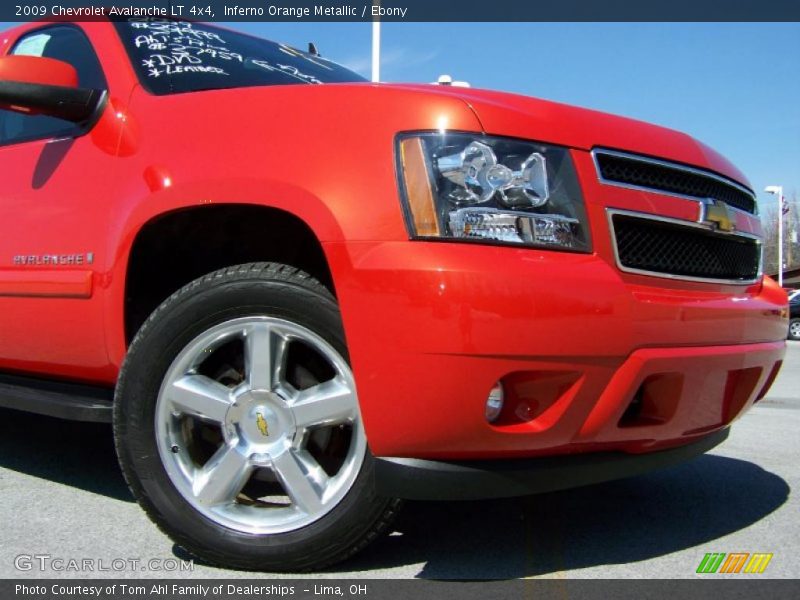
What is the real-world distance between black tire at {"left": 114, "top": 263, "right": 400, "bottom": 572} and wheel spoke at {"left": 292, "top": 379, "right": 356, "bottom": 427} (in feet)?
0.39

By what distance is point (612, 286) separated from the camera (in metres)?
2.07

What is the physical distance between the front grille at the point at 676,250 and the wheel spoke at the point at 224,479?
125 centimetres

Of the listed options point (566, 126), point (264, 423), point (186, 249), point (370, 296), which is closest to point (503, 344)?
point (370, 296)

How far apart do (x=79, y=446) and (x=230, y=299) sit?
2.16 m

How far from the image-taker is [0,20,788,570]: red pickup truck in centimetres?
202

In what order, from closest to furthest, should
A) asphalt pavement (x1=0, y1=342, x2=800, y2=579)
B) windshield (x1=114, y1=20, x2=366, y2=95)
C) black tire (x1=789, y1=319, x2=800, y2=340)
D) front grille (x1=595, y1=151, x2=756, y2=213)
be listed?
front grille (x1=595, y1=151, x2=756, y2=213) → asphalt pavement (x1=0, y1=342, x2=800, y2=579) → windshield (x1=114, y1=20, x2=366, y2=95) → black tire (x1=789, y1=319, x2=800, y2=340)

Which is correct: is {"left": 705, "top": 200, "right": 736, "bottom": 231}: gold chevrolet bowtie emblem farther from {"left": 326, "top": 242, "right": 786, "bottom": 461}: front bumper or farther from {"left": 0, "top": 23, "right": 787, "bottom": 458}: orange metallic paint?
{"left": 326, "top": 242, "right": 786, "bottom": 461}: front bumper

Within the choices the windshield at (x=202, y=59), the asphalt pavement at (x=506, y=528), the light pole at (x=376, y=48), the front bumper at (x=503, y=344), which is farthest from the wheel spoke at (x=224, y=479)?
the light pole at (x=376, y=48)

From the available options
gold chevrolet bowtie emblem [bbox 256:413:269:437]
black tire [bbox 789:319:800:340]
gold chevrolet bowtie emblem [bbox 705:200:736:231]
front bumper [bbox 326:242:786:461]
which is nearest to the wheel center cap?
gold chevrolet bowtie emblem [bbox 256:413:269:437]

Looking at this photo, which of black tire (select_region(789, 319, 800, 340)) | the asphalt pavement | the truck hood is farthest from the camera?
black tire (select_region(789, 319, 800, 340))

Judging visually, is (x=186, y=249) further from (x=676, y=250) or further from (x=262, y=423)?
(x=676, y=250)

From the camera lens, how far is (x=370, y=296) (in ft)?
6.69

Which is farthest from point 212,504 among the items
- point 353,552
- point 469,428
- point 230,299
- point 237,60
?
point 237,60

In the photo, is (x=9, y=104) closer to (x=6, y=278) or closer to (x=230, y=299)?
(x=6, y=278)
